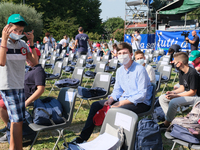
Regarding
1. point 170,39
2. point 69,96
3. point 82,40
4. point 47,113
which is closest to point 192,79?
point 69,96

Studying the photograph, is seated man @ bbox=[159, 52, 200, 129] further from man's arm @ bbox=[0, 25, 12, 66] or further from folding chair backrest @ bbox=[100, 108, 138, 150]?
man's arm @ bbox=[0, 25, 12, 66]

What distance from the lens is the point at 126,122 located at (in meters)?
1.92

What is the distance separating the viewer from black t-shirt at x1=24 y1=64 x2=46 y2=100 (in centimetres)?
299

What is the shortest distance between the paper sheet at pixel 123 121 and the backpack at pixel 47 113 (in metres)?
0.96

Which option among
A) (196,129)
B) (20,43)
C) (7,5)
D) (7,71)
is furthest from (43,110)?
(7,5)

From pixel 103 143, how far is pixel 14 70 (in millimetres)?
1272

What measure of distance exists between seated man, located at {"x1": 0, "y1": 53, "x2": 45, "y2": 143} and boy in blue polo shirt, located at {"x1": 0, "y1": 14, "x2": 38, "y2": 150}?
1.57 feet

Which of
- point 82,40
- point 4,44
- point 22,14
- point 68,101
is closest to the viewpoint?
point 4,44

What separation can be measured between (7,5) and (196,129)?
30.0 meters

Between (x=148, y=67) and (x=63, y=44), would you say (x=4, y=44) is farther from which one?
(x=63, y=44)

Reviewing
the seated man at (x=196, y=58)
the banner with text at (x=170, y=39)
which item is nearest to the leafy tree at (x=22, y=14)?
the banner with text at (x=170, y=39)

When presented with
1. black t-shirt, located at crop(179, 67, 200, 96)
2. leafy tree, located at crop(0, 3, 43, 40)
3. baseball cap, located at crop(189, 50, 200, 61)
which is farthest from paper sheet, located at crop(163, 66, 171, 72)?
leafy tree, located at crop(0, 3, 43, 40)

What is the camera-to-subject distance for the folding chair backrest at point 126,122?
6.06 feet

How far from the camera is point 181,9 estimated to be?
15.4 meters
